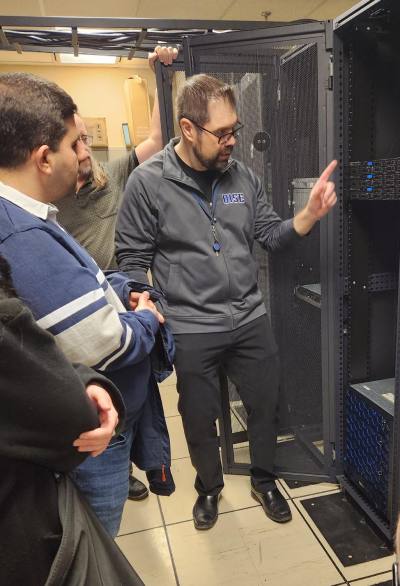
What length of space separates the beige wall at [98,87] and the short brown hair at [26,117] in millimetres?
4450

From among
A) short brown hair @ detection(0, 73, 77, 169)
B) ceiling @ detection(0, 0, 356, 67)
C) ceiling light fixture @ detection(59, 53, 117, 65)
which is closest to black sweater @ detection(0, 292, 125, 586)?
short brown hair @ detection(0, 73, 77, 169)

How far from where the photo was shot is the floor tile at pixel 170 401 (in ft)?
9.57

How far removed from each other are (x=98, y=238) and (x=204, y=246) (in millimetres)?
519

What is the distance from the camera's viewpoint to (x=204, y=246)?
166 centimetres

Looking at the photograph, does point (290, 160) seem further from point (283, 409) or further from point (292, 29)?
point (283, 409)

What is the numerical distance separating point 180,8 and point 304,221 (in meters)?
3.58

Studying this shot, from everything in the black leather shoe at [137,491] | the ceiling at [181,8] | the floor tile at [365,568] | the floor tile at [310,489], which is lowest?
the floor tile at [310,489]

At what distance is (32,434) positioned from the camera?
0.68 m

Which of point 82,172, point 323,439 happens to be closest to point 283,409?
point 323,439

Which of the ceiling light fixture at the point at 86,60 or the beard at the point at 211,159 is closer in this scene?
the beard at the point at 211,159

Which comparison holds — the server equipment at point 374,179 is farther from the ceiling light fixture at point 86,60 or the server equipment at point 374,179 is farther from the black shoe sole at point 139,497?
the ceiling light fixture at point 86,60

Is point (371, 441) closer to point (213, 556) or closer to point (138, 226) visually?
point (213, 556)

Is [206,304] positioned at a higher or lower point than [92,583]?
higher

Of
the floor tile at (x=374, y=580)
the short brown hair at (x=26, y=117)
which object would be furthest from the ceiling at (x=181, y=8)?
the floor tile at (x=374, y=580)
